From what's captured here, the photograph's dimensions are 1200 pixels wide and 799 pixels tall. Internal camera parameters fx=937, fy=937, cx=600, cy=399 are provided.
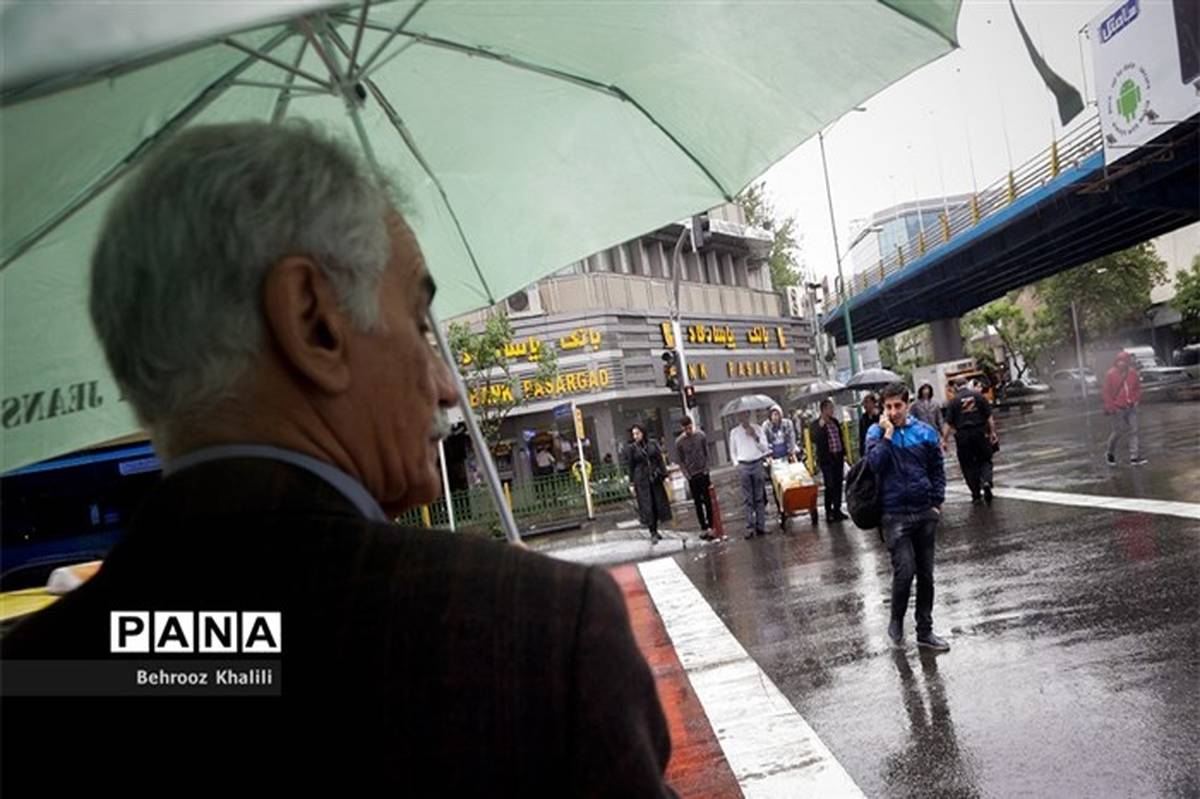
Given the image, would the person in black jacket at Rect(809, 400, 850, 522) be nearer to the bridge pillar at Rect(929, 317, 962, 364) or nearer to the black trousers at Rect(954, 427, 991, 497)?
the black trousers at Rect(954, 427, 991, 497)

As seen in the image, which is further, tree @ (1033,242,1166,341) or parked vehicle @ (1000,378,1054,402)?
parked vehicle @ (1000,378,1054,402)

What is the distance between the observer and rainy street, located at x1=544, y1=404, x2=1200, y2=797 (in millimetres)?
4699

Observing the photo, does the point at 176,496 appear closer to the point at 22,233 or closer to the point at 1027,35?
the point at 22,233

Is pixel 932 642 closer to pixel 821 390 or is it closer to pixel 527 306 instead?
pixel 821 390

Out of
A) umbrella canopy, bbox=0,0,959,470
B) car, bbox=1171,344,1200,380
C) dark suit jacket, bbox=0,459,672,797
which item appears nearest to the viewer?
dark suit jacket, bbox=0,459,672,797

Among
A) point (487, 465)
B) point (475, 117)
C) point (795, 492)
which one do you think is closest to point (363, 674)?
point (487, 465)

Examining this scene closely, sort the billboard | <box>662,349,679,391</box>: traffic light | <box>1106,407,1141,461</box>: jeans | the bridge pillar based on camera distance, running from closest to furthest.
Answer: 1. the billboard
2. <box>1106,407,1141,461</box>: jeans
3. <box>662,349,679,391</box>: traffic light
4. the bridge pillar

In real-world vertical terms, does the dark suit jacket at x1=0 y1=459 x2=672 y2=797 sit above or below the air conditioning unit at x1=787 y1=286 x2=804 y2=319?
below

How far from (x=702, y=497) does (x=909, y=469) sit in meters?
8.88

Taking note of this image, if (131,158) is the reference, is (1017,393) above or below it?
below

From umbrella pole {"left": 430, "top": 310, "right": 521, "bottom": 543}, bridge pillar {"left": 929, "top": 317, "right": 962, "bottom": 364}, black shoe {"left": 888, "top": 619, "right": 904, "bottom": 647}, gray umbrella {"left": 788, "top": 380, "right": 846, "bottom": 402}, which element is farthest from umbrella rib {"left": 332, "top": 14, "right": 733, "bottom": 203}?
bridge pillar {"left": 929, "top": 317, "right": 962, "bottom": 364}

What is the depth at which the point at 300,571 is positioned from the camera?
91 centimetres

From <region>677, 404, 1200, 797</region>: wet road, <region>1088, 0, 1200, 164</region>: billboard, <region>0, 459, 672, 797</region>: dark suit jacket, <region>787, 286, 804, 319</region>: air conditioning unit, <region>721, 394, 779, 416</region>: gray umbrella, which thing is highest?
<region>787, 286, 804, 319</region>: air conditioning unit

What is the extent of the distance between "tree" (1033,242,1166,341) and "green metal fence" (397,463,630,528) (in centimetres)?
3343
